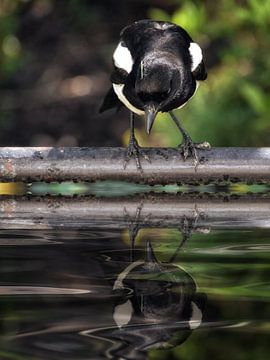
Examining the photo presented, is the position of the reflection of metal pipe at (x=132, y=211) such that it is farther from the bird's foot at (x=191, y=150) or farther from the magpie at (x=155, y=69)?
the magpie at (x=155, y=69)

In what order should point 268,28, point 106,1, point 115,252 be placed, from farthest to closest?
1. point 106,1
2. point 268,28
3. point 115,252

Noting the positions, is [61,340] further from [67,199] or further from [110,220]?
[67,199]

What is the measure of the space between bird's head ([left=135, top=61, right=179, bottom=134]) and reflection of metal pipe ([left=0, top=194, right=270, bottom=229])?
2.47ft

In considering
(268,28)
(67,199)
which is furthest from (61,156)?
(268,28)

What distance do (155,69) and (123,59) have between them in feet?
1.37

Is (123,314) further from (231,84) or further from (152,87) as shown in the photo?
(231,84)

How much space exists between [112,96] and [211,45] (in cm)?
435

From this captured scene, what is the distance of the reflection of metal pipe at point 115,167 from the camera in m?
4.04

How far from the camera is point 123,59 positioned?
5.21 metres

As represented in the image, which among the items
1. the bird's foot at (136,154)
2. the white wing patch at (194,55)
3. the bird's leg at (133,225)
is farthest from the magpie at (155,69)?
the bird's leg at (133,225)

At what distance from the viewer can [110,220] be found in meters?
3.47

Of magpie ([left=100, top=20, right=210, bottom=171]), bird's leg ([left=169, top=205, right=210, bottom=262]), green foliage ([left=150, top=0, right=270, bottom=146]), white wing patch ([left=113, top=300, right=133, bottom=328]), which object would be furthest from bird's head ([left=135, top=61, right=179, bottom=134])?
white wing patch ([left=113, top=300, right=133, bottom=328])

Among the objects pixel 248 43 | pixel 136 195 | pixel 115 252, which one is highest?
pixel 115 252

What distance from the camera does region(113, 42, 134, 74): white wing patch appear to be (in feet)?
16.8
